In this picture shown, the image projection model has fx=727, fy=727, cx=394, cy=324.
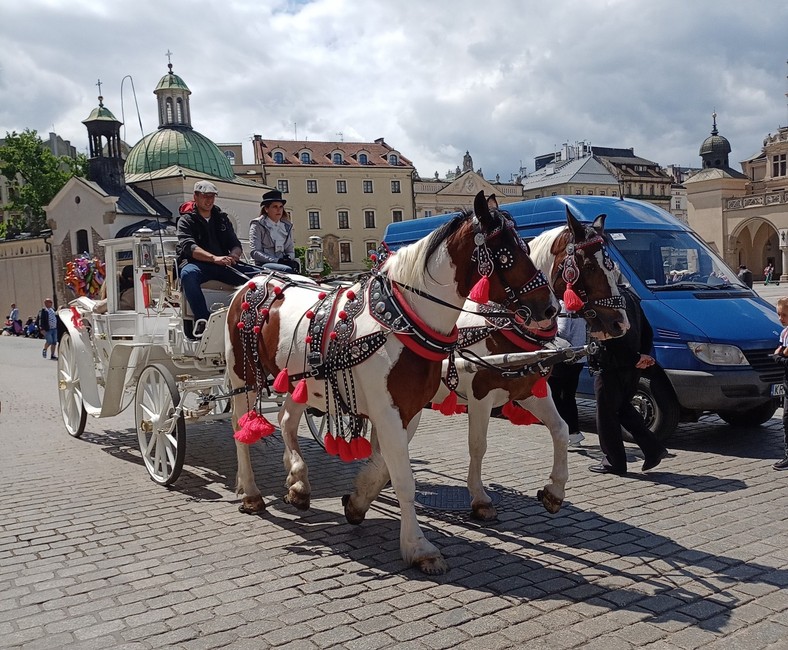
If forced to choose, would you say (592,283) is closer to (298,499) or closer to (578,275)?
(578,275)

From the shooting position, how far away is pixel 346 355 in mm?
4859

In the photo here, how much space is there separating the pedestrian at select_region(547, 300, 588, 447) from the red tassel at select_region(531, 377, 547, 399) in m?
1.53

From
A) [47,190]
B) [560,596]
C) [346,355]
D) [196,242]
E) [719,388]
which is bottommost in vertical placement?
[560,596]

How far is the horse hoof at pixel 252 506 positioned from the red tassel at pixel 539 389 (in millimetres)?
2428

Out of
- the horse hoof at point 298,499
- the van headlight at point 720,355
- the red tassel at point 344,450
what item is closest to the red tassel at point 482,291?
the red tassel at point 344,450

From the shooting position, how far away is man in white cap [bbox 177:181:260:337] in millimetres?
6723

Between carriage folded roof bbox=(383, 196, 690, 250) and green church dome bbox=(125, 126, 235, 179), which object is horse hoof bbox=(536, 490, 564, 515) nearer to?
carriage folded roof bbox=(383, 196, 690, 250)

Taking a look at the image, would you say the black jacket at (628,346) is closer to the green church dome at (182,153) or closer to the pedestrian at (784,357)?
the pedestrian at (784,357)

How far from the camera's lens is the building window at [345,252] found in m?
70.4

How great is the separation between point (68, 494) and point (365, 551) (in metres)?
3.39

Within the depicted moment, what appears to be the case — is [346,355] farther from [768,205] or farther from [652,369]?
[768,205]

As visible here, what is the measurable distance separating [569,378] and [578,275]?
2272 millimetres

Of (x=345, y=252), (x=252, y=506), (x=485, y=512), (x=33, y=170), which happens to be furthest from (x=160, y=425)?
(x=345, y=252)

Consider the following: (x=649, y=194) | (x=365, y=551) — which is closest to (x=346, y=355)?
(x=365, y=551)
